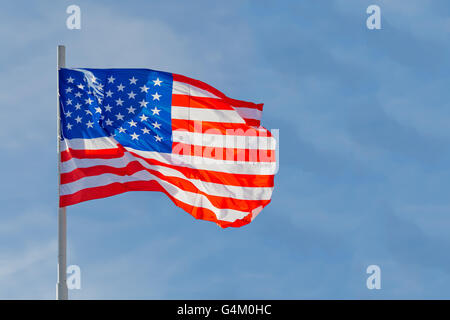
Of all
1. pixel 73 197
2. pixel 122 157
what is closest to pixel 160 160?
pixel 122 157

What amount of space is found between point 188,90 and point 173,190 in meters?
2.87

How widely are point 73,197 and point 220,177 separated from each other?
420 cm

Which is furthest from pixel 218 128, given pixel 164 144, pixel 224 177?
pixel 164 144

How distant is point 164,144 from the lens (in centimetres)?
2184

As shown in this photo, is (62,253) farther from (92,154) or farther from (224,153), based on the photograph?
(224,153)

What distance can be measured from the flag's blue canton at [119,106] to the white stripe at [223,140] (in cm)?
42

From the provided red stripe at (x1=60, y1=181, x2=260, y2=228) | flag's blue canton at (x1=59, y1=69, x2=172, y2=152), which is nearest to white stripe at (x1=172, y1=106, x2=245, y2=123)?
flag's blue canton at (x1=59, y1=69, x2=172, y2=152)

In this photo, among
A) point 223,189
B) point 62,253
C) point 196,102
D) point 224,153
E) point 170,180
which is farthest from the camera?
point 224,153

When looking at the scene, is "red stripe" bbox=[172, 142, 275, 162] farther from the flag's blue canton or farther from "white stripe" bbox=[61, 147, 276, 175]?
the flag's blue canton

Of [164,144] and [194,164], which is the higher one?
[164,144]

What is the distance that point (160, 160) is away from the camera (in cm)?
2172

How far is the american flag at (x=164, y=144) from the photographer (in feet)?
69.2
